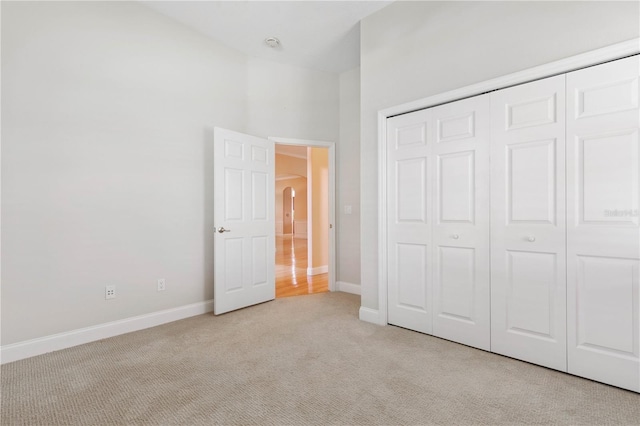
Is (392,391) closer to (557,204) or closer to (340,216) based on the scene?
(557,204)

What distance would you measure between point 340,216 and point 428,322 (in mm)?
2103

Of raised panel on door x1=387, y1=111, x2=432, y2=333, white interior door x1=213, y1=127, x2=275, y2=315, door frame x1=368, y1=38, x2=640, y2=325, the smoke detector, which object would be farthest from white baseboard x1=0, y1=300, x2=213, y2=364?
the smoke detector

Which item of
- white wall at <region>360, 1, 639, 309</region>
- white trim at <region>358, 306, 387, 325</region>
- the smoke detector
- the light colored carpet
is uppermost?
the smoke detector

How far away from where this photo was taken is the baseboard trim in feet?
10.1

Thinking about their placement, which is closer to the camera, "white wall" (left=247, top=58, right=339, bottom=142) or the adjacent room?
the adjacent room

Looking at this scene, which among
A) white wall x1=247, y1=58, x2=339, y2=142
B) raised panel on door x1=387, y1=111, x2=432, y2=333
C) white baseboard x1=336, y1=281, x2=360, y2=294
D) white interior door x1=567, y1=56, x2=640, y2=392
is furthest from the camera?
white baseboard x1=336, y1=281, x2=360, y2=294

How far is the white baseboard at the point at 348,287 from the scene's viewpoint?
4.35m

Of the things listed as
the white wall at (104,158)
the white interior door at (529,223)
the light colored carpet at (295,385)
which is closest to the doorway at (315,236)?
the white wall at (104,158)

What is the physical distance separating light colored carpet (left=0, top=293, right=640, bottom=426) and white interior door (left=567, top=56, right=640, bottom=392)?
0.73 ft

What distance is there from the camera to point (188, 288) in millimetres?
3426

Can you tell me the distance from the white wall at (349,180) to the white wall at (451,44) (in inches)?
45.6

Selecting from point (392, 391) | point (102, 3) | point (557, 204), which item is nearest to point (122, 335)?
point (392, 391)

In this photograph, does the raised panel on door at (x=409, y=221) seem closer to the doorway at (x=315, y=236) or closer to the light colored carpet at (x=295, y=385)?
the light colored carpet at (x=295, y=385)

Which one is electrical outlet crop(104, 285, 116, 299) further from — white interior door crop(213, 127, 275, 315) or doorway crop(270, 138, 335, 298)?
doorway crop(270, 138, 335, 298)
